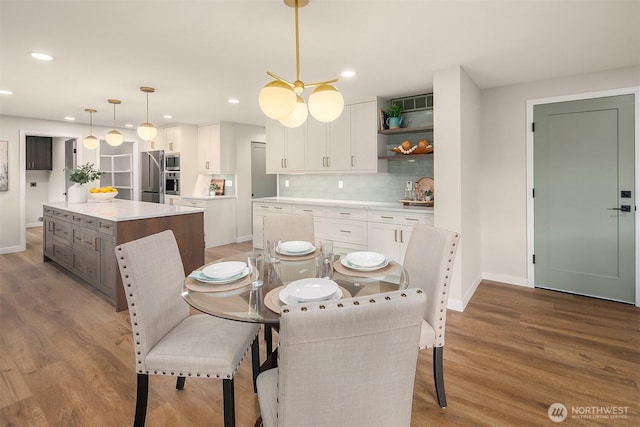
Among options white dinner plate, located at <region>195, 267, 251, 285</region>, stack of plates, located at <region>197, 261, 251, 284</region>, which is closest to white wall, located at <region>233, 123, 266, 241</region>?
stack of plates, located at <region>197, 261, 251, 284</region>

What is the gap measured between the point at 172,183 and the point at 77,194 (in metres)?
2.05

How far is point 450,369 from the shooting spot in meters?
2.32

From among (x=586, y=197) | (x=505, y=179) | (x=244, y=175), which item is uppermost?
(x=244, y=175)

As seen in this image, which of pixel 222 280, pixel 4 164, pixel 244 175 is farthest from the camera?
pixel 244 175

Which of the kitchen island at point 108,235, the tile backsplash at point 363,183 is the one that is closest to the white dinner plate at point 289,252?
the kitchen island at point 108,235

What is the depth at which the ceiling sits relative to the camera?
219 cm

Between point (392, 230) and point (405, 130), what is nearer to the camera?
point (392, 230)

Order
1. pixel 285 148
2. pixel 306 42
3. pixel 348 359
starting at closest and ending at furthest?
pixel 348 359 < pixel 306 42 < pixel 285 148

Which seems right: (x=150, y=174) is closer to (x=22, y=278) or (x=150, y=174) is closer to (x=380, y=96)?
(x=22, y=278)

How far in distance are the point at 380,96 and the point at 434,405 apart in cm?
350

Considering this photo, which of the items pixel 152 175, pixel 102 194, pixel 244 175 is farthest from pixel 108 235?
pixel 152 175

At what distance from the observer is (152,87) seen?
3.93m

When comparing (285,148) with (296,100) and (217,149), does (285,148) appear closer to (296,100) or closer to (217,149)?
(217,149)

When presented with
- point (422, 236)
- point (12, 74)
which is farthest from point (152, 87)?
point (422, 236)
